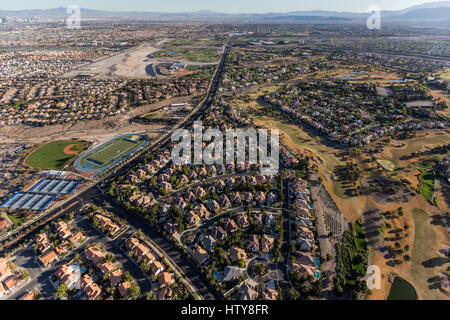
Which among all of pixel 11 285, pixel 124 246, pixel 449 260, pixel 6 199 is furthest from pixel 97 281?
pixel 449 260

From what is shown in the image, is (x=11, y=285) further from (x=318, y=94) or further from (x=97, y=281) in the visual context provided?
(x=318, y=94)

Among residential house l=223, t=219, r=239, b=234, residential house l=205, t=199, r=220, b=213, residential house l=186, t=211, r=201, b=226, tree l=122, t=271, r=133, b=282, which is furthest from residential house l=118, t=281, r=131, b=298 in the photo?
residential house l=205, t=199, r=220, b=213

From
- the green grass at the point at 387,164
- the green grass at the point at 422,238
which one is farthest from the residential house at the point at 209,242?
the green grass at the point at 387,164

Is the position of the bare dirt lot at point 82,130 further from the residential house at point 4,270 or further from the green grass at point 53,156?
the residential house at point 4,270

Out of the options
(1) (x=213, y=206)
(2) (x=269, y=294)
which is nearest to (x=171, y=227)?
(1) (x=213, y=206)

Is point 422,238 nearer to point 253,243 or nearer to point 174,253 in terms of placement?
point 253,243
